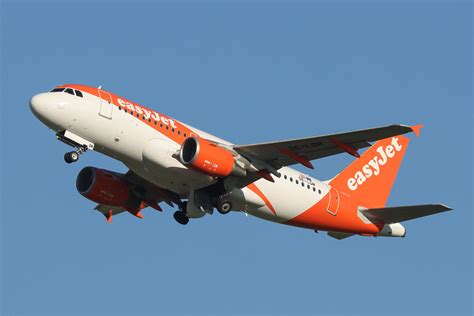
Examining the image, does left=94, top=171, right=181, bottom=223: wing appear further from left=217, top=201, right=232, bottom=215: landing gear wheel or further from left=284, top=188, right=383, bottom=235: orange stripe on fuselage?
left=284, top=188, right=383, bottom=235: orange stripe on fuselage

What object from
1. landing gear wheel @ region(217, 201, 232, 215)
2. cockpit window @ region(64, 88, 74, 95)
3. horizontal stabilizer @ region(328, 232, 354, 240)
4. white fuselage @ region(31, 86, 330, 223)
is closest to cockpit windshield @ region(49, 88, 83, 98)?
cockpit window @ region(64, 88, 74, 95)

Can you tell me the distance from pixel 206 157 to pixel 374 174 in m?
Answer: 13.0

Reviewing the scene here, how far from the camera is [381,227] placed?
46.5 m

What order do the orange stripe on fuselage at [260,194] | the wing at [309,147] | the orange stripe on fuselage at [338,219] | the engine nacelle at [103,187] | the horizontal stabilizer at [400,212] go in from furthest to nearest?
the orange stripe on fuselage at [338,219] → the engine nacelle at [103,187] → the orange stripe on fuselage at [260,194] → the horizontal stabilizer at [400,212] → the wing at [309,147]

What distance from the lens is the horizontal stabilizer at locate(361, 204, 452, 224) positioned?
42.5m

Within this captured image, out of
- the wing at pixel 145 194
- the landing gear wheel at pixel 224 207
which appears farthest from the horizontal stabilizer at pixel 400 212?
the wing at pixel 145 194

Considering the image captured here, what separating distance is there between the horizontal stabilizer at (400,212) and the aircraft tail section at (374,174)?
40.9 inches

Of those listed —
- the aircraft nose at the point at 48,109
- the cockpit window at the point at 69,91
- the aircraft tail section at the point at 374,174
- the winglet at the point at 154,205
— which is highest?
the aircraft tail section at the point at 374,174

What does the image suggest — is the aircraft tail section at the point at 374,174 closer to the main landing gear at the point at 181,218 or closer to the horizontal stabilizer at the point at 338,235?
the horizontal stabilizer at the point at 338,235

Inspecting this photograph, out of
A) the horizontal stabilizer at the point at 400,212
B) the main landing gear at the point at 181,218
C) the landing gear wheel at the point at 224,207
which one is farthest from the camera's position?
the main landing gear at the point at 181,218

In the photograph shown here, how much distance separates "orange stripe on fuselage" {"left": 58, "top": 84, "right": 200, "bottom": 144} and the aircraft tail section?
9665mm

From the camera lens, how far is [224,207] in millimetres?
41531

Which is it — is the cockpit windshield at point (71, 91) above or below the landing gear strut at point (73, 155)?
above

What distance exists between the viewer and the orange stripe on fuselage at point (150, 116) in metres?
40.1
